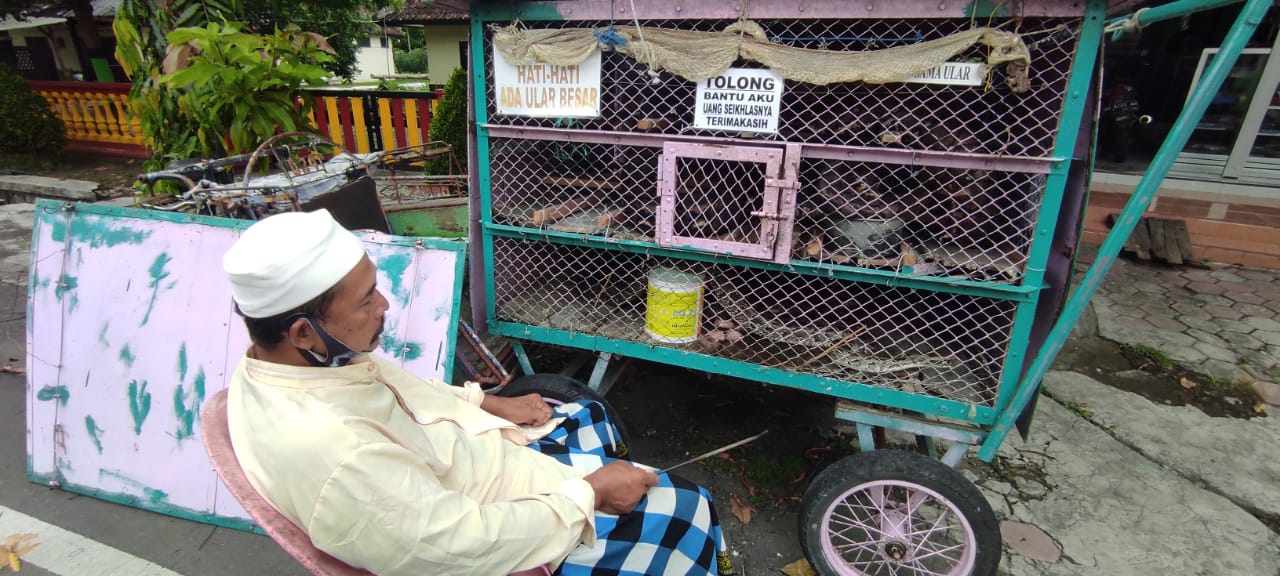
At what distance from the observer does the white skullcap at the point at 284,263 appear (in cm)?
125

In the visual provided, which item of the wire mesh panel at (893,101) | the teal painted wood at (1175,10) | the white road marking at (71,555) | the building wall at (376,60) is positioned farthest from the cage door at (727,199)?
the building wall at (376,60)

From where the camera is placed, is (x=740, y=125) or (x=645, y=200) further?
(x=645, y=200)

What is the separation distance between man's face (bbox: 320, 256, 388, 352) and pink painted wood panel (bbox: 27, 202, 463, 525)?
3.68 ft

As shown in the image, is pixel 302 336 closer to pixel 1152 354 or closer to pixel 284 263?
pixel 284 263

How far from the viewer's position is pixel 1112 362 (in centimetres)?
421

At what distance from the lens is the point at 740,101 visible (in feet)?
7.31

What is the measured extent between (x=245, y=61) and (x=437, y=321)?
2.45 metres

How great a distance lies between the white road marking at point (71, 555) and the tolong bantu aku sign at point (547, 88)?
231cm

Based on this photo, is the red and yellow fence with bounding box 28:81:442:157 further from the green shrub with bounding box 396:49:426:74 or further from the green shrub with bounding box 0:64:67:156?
the green shrub with bounding box 396:49:426:74

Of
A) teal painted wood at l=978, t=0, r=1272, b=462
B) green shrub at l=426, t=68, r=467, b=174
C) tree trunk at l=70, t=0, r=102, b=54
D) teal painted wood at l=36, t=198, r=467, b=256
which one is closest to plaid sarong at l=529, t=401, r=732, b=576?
teal painted wood at l=36, t=198, r=467, b=256

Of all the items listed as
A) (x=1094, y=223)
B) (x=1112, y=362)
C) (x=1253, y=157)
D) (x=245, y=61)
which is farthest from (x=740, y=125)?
(x=1253, y=157)

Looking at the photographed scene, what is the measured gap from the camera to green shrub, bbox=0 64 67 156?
9289 millimetres

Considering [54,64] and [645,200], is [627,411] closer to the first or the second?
[645,200]

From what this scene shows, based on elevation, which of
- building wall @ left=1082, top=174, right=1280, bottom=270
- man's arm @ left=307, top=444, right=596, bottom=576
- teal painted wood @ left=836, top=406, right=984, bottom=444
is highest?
building wall @ left=1082, top=174, right=1280, bottom=270
